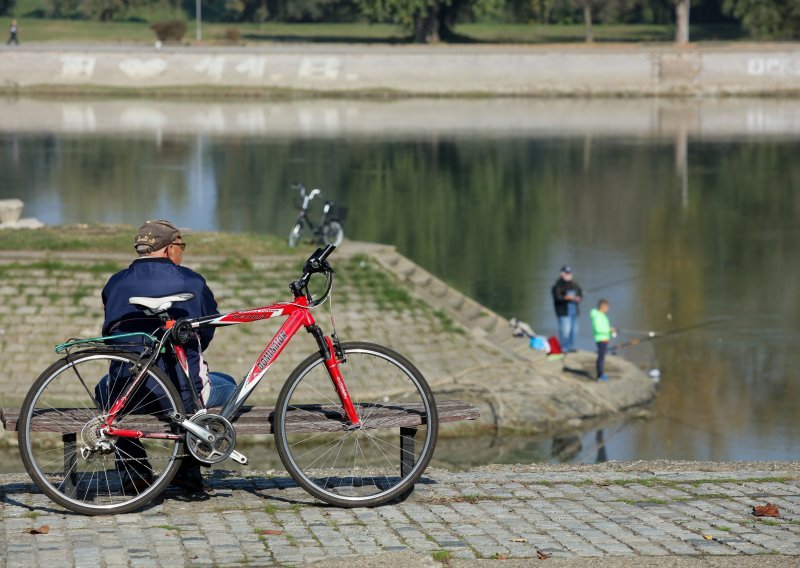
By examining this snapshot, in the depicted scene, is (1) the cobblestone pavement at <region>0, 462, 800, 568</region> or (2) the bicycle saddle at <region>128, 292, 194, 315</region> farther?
(2) the bicycle saddle at <region>128, 292, 194, 315</region>

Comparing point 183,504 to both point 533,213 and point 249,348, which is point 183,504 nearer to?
point 249,348

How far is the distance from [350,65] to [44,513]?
7198cm

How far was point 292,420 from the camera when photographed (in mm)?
7938

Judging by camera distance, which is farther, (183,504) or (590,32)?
(590,32)

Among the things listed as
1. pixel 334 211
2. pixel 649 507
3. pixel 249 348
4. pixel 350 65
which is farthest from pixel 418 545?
pixel 350 65

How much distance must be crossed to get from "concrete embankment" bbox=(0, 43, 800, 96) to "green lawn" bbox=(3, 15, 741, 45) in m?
10.6

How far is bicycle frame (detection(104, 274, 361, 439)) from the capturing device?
7.65m

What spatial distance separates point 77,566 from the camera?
680 centimetres

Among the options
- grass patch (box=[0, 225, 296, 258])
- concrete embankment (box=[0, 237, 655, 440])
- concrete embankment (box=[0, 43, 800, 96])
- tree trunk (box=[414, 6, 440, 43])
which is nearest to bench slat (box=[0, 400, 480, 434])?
concrete embankment (box=[0, 237, 655, 440])

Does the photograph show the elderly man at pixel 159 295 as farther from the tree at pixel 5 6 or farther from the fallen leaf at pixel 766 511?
the tree at pixel 5 6

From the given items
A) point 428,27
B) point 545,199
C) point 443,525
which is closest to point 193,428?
point 443,525

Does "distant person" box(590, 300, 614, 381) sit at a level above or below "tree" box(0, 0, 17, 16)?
below

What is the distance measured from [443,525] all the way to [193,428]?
1.38m

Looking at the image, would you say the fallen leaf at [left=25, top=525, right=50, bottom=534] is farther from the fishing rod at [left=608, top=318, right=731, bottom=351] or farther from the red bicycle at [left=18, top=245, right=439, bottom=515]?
the fishing rod at [left=608, top=318, right=731, bottom=351]
